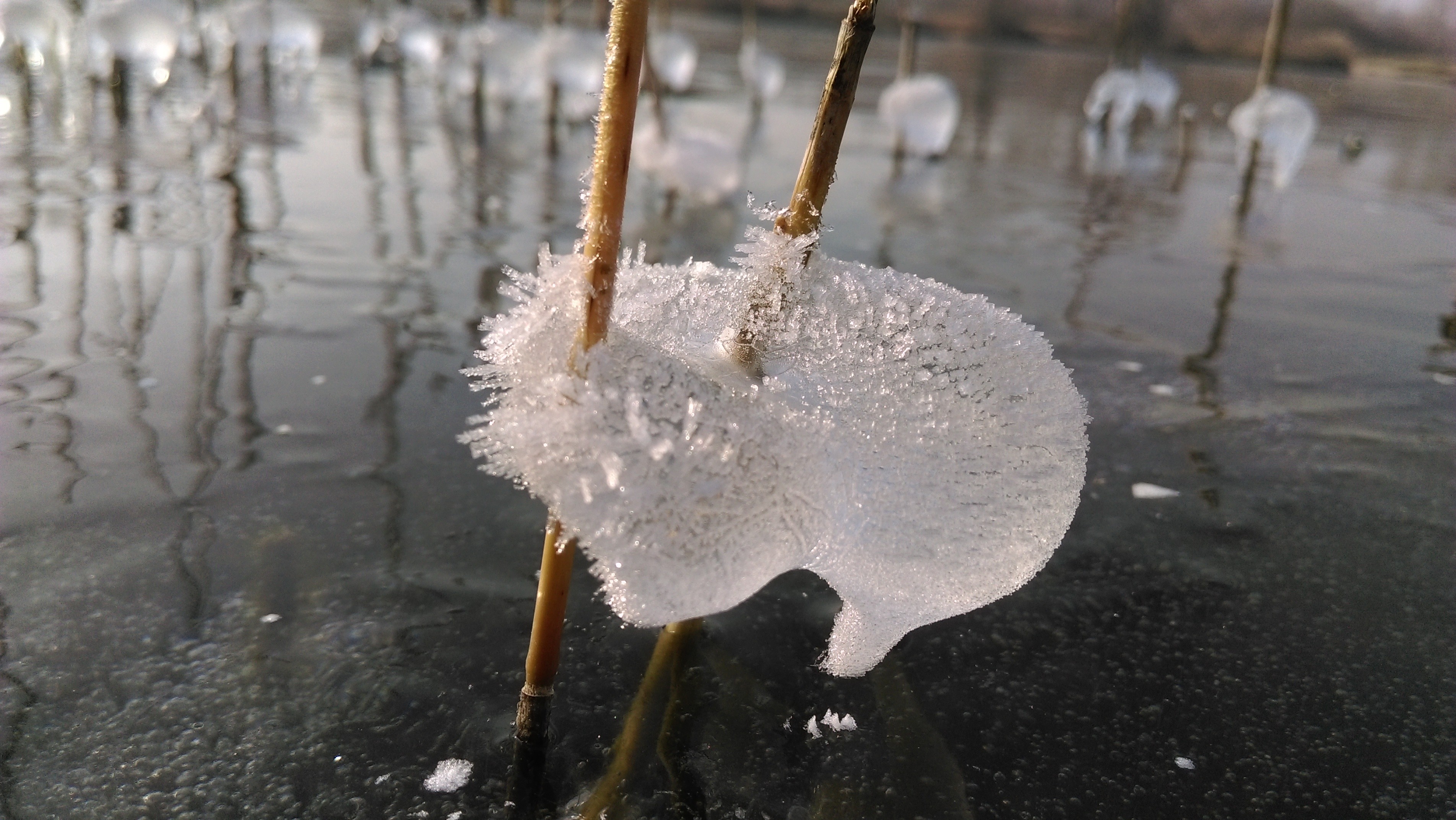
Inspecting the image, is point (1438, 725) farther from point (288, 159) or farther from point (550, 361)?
point (288, 159)

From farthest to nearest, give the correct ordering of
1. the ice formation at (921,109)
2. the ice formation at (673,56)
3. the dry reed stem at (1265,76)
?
the ice formation at (673,56) → the ice formation at (921,109) → the dry reed stem at (1265,76)

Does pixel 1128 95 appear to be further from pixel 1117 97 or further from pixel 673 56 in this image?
pixel 673 56

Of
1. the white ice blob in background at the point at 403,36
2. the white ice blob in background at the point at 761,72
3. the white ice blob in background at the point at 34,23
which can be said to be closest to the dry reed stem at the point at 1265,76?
the white ice blob in background at the point at 761,72

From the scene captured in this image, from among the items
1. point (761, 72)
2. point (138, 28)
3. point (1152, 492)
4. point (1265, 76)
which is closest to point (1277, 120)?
point (1265, 76)

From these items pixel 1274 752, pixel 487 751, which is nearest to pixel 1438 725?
pixel 1274 752

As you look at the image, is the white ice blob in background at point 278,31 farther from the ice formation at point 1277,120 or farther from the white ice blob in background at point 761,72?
the ice formation at point 1277,120

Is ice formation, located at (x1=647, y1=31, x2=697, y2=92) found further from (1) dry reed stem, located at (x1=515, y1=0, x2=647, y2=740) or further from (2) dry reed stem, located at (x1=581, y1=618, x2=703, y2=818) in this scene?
(1) dry reed stem, located at (x1=515, y1=0, x2=647, y2=740)

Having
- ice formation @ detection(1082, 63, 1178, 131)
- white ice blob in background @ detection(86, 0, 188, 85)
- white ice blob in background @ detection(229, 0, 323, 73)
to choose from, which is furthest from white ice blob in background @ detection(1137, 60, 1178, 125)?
white ice blob in background @ detection(86, 0, 188, 85)
